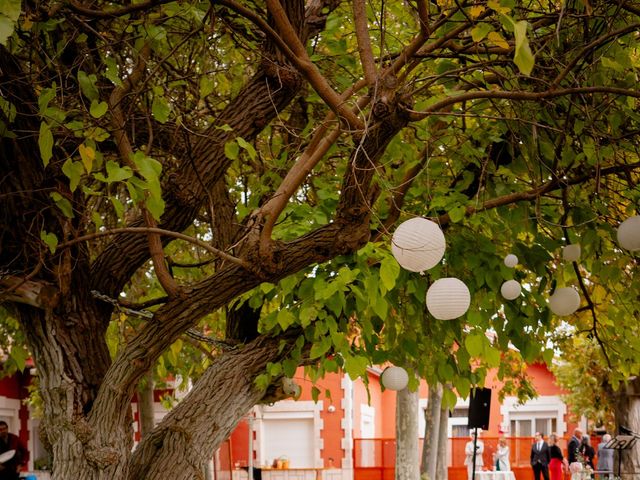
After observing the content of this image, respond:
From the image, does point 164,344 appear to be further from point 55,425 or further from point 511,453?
point 511,453

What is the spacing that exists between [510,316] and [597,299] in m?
1.45

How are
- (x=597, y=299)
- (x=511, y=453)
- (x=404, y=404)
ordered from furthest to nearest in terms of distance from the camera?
1. (x=511, y=453)
2. (x=404, y=404)
3. (x=597, y=299)

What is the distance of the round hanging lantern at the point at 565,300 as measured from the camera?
18.3 feet

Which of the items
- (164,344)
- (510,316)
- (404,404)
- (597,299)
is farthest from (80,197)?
(404,404)

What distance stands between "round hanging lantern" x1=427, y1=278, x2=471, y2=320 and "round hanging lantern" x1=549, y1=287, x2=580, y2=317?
1159 mm

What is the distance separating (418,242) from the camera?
4309 mm

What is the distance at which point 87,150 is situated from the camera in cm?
439

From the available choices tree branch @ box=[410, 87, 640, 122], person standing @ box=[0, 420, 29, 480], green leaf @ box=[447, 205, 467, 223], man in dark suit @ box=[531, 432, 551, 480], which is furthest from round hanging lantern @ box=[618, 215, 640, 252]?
man in dark suit @ box=[531, 432, 551, 480]

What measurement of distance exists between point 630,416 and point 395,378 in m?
12.2

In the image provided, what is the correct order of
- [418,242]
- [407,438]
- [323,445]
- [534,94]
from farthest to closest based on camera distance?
[323,445] < [407,438] < [418,242] < [534,94]

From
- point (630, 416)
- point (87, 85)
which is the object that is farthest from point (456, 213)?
point (630, 416)

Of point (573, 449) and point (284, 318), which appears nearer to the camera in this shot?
point (284, 318)

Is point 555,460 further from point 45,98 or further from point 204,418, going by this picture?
point 45,98

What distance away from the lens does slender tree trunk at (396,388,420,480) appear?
572 inches
